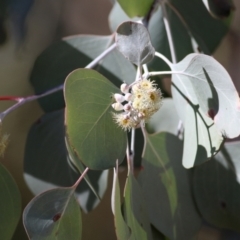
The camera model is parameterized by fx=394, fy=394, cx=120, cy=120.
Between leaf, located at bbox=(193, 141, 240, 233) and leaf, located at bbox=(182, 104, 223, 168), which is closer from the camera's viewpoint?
leaf, located at bbox=(182, 104, 223, 168)

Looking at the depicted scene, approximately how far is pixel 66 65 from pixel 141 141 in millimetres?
172

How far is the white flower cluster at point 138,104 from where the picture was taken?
0.39 meters

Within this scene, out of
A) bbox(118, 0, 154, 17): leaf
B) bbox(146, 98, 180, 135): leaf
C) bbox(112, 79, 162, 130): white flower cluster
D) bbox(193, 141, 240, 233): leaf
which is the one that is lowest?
bbox(193, 141, 240, 233): leaf

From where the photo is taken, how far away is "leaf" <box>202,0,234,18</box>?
528 millimetres

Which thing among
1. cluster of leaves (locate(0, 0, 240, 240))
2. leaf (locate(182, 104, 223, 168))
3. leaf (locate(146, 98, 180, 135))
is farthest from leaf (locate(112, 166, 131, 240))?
leaf (locate(146, 98, 180, 135))

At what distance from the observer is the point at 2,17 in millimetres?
844

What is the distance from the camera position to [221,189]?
55 centimetres

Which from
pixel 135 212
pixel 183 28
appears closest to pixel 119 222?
pixel 135 212

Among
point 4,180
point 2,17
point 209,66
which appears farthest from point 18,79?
point 209,66

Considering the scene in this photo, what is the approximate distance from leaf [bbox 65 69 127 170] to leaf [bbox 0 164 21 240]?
131 mm

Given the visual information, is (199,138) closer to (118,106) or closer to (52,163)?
(118,106)

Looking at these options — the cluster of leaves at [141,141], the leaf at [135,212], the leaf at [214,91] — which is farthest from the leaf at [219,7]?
the leaf at [135,212]

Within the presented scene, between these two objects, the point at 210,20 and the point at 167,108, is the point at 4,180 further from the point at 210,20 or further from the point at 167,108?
the point at 210,20

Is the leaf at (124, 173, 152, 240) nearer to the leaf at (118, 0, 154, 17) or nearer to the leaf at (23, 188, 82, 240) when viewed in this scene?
the leaf at (23, 188, 82, 240)
